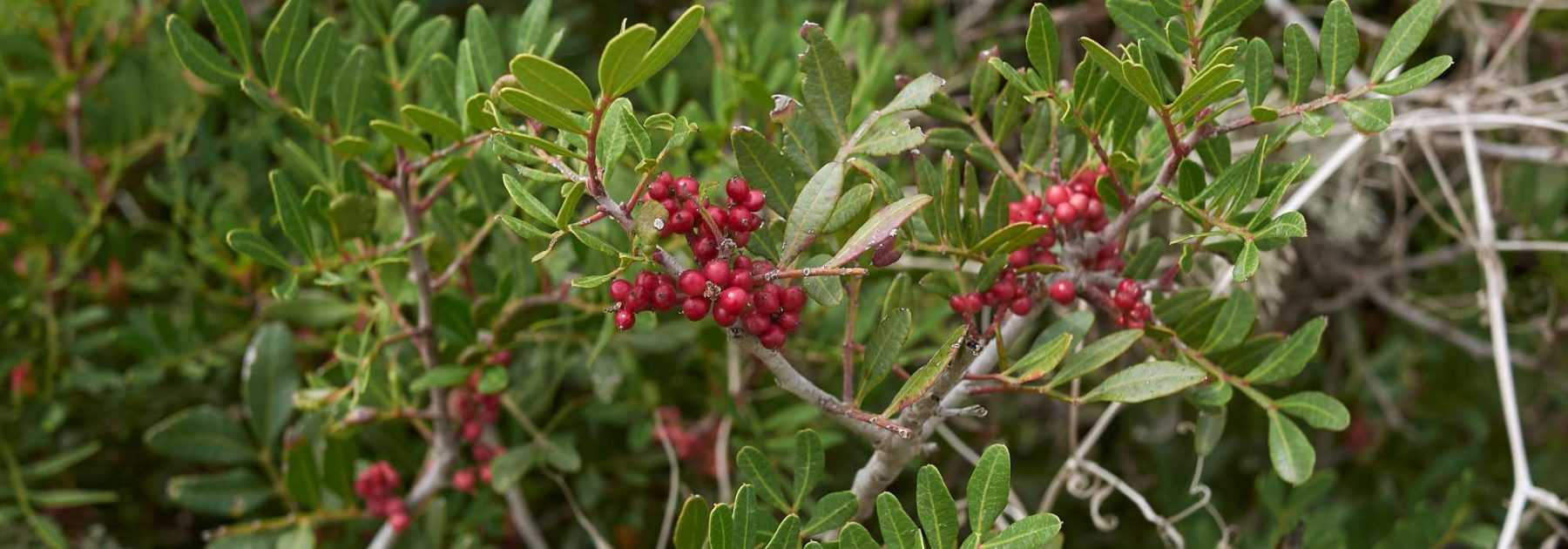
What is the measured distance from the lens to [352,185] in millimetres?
989

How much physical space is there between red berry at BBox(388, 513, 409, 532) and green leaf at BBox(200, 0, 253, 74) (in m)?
0.44

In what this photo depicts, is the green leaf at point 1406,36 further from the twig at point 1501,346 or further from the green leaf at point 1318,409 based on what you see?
the twig at point 1501,346

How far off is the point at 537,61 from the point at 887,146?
23 centimetres

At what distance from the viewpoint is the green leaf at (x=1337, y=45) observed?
78 centimetres

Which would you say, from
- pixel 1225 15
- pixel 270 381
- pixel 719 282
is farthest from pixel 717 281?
pixel 270 381

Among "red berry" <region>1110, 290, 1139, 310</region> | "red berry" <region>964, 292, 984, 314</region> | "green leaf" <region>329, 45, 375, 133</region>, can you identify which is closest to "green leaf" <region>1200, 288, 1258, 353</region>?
"red berry" <region>1110, 290, 1139, 310</region>

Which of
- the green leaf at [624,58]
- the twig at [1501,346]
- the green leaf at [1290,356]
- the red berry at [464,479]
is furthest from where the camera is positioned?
the red berry at [464,479]

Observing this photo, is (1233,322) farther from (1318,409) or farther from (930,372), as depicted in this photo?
(930,372)

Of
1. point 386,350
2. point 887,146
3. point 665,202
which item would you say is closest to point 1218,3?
point 887,146

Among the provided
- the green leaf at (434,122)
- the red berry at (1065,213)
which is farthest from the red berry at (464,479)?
the red berry at (1065,213)

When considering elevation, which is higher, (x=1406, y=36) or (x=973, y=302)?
(x=1406, y=36)

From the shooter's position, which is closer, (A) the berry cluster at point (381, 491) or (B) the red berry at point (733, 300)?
(B) the red berry at point (733, 300)

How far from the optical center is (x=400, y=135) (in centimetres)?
87

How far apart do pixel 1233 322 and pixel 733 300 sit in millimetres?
420
